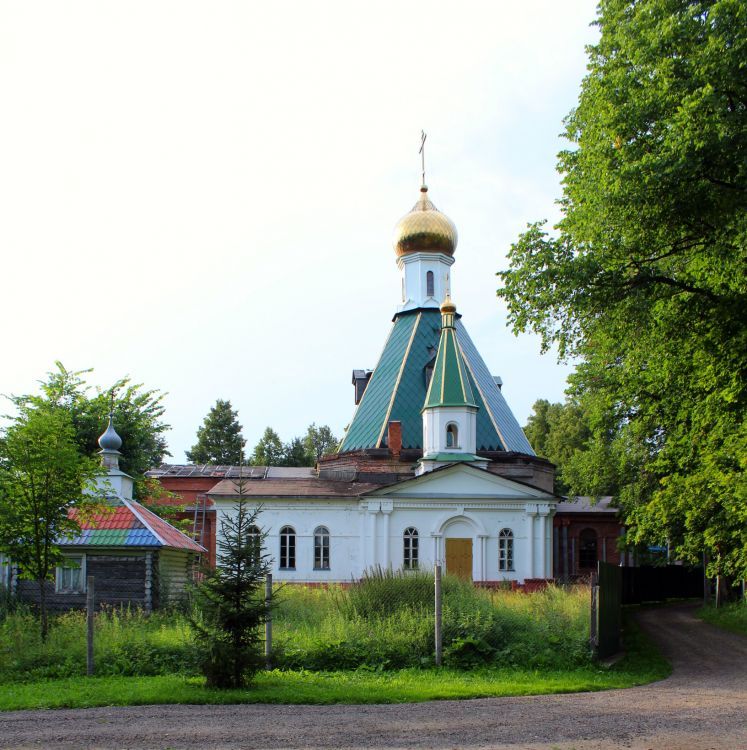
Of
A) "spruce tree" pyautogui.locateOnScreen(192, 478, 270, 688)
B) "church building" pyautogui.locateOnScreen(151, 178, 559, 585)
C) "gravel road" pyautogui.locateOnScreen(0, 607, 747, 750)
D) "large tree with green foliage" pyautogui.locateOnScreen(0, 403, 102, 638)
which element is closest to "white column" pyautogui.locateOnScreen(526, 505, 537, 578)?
"church building" pyautogui.locateOnScreen(151, 178, 559, 585)

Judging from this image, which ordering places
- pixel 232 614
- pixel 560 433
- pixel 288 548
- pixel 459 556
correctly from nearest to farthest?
pixel 232 614
pixel 459 556
pixel 288 548
pixel 560 433

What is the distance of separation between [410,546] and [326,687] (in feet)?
61.0

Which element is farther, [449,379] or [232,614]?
[449,379]

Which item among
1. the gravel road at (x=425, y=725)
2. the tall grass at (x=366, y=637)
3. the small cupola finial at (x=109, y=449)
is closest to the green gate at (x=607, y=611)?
the tall grass at (x=366, y=637)

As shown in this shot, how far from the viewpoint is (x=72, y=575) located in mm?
18859

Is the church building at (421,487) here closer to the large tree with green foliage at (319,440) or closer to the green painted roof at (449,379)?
the green painted roof at (449,379)

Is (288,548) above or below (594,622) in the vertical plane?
below

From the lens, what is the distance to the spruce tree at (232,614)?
38.0 feet

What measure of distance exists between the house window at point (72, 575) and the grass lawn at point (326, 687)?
6124mm

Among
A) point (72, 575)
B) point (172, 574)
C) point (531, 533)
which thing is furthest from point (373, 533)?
point (72, 575)

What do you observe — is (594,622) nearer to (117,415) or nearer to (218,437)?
(117,415)

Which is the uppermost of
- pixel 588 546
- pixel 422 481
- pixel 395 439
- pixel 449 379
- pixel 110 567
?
pixel 449 379

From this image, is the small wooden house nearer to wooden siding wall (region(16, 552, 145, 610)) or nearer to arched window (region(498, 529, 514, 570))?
wooden siding wall (region(16, 552, 145, 610))

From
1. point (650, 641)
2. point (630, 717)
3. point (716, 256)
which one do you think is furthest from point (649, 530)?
point (630, 717)
